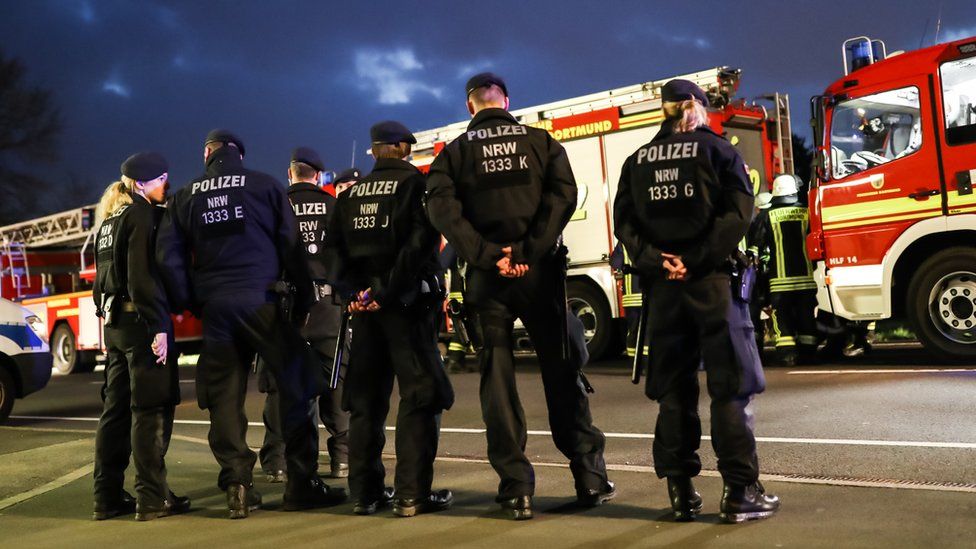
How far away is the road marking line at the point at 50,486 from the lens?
6.35 metres

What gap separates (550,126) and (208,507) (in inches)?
355

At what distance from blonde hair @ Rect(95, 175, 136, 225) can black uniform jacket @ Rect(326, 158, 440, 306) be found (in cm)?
126

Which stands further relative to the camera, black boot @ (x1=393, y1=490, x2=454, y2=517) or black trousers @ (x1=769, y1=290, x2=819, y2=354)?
black trousers @ (x1=769, y1=290, x2=819, y2=354)

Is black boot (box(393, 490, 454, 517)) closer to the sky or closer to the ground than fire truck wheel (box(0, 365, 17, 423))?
closer to the ground

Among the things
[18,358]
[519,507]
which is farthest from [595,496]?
[18,358]

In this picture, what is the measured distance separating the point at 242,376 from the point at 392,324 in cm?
91

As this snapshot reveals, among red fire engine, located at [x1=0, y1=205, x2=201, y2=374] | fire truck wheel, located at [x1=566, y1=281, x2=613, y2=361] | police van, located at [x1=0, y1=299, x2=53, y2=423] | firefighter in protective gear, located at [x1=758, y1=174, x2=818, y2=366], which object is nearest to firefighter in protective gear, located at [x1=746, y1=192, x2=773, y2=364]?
firefighter in protective gear, located at [x1=758, y1=174, x2=818, y2=366]

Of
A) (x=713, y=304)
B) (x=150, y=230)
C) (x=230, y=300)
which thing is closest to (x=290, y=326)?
(x=230, y=300)

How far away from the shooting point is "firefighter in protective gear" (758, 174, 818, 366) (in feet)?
36.6

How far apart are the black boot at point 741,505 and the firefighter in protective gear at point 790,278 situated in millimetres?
6748

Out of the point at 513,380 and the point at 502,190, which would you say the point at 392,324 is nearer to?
the point at 513,380

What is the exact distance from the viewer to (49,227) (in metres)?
24.3

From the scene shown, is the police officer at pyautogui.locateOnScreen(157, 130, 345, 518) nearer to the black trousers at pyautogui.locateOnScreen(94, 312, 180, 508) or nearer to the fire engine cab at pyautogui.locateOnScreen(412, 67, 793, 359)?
the black trousers at pyautogui.locateOnScreen(94, 312, 180, 508)

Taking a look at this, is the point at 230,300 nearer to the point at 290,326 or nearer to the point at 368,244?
the point at 290,326
